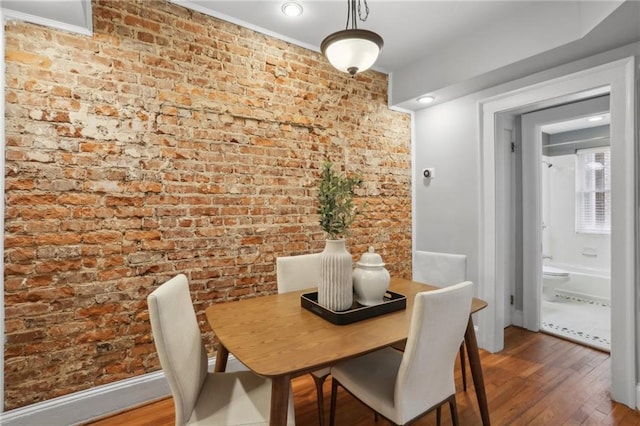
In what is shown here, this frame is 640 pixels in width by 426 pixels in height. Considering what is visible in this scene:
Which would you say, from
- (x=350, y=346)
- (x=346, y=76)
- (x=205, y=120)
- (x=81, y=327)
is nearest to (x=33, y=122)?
(x=205, y=120)

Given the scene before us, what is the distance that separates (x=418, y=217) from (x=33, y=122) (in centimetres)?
325

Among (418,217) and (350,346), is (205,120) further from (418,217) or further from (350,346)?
(418,217)

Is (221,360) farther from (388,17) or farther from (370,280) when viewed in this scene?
(388,17)

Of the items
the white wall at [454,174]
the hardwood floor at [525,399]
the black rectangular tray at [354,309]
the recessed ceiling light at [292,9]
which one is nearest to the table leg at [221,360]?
the black rectangular tray at [354,309]

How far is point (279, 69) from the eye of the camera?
273 centimetres

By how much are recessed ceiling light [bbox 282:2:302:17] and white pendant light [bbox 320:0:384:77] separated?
819 mm

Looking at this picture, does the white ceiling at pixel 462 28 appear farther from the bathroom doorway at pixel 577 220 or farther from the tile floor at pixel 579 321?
the tile floor at pixel 579 321

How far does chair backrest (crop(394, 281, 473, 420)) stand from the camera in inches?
49.4

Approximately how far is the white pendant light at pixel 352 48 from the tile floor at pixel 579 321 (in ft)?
10.3

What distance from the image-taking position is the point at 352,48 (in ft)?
5.39

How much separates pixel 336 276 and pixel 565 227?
16.4 feet

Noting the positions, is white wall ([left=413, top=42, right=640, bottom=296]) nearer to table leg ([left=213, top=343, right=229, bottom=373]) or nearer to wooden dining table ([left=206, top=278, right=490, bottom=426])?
wooden dining table ([left=206, top=278, right=490, bottom=426])

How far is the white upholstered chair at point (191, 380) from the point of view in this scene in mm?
1233

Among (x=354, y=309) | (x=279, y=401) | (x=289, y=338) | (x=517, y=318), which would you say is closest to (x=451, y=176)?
(x=517, y=318)
